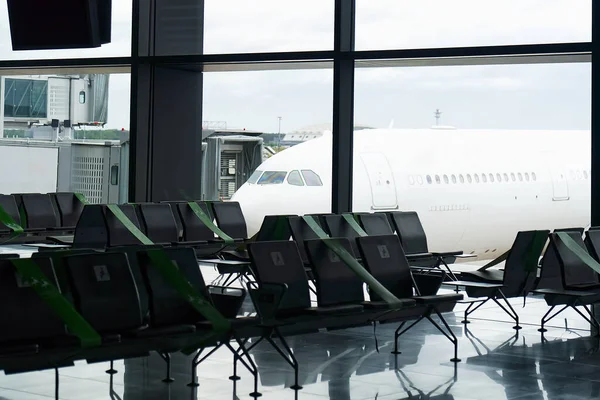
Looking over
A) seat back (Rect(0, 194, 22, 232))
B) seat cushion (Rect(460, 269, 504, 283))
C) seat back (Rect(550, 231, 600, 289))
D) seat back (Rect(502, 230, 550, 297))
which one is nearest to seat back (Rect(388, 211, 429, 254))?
seat cushion (Rect(460, 269, 504, 283))

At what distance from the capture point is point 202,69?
12391 mm

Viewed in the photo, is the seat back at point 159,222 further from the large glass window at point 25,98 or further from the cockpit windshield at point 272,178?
the large glass window at point 25,98

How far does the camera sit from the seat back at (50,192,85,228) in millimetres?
11594

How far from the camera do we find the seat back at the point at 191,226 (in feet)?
34.1

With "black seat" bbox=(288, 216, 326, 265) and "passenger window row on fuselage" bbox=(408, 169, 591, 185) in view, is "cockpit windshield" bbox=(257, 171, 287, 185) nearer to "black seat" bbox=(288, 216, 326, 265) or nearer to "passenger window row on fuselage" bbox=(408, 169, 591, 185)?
"passenger window row on fuselage" bbox=(408, 169, 591, 185)

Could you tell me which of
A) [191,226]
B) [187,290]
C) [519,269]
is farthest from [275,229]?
[187,290]

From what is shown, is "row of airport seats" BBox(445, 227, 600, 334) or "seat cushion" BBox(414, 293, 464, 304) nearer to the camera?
"seat cushion" BBox(414, 293, 464, 304)

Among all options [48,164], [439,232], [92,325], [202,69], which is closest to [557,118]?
[439,232]

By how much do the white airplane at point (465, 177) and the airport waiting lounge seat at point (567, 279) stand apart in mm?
4578

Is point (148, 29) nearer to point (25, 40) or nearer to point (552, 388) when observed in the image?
point (25, 40)

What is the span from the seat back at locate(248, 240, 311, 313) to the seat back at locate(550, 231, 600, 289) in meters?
2.43

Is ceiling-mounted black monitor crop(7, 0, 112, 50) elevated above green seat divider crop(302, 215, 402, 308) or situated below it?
above

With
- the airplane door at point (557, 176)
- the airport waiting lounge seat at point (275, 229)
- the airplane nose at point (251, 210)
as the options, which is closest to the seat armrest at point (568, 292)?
the airport waiting lounge seat at point (275, 229)

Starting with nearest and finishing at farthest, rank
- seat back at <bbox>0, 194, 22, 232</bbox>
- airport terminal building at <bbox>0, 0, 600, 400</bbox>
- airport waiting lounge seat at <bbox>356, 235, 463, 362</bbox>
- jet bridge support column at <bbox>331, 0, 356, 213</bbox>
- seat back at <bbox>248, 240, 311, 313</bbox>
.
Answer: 1. airport terminal building at <bbox>0, 0, 600, 400</bbox>
2. seat back at <bbox>248, 240, 311, 313</bbox>
3. airport waiting lounge seat at <bbox>356, 235, 463, 362</bbox>
4. jet bridge support column at <bbox>331, 0, 356, 213</bbox>
5. seat back at <bbox>0, 194, 22, 232</bbox>
